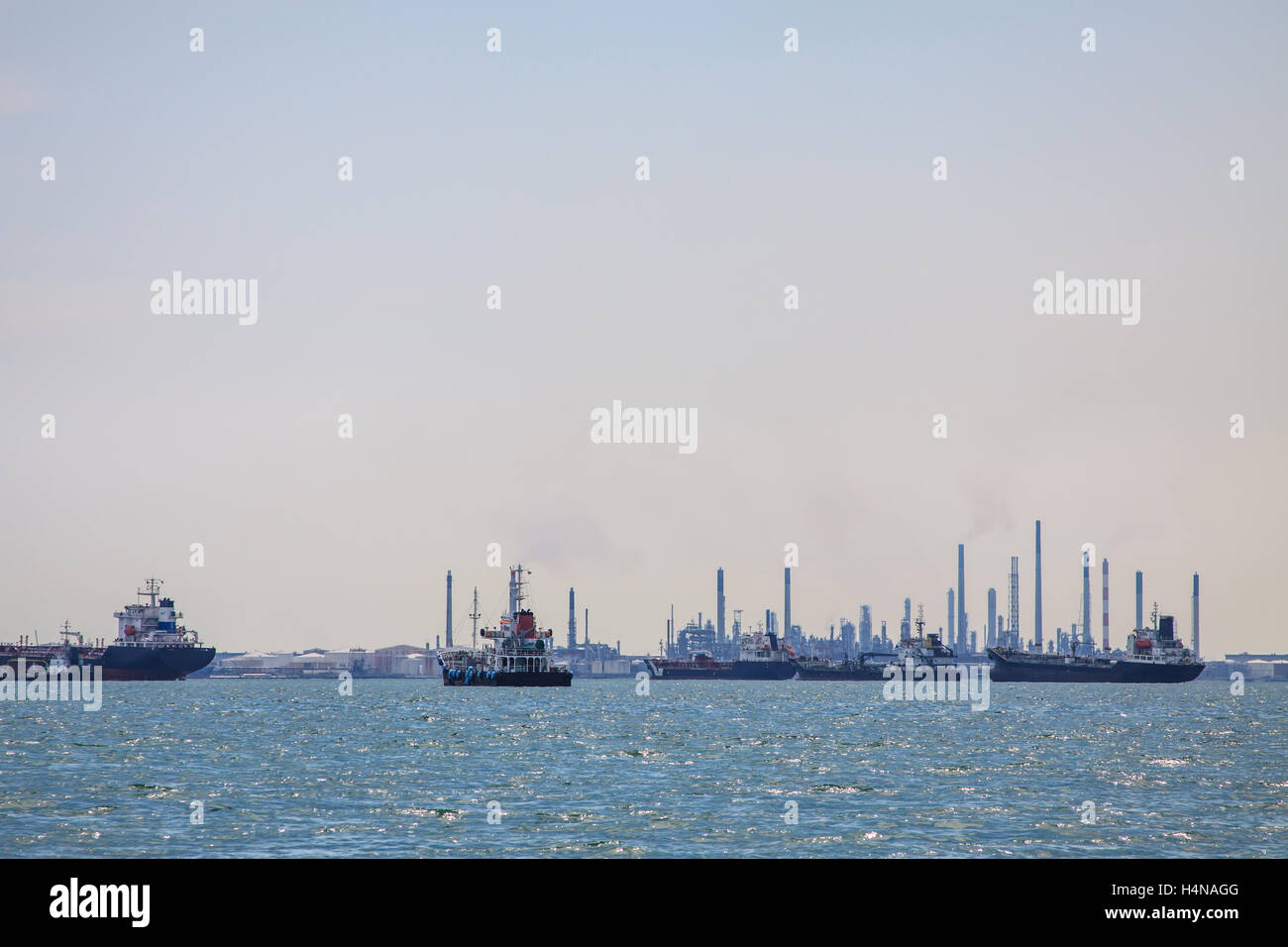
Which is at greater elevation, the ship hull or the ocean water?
the ocean water

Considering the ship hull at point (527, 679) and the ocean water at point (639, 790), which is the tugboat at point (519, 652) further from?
the ocean water at point (639, 790)

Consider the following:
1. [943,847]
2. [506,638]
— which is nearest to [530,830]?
[943,847]

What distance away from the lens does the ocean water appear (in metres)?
30.8

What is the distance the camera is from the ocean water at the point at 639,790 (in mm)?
30766

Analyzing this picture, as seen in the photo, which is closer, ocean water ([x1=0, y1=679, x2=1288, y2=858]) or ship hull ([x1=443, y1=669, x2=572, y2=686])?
ocean water ([x1=0, y1=679, x2=1288, y2=858])

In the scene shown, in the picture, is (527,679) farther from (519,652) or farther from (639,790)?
(639,790)

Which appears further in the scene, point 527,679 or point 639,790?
point 527,679

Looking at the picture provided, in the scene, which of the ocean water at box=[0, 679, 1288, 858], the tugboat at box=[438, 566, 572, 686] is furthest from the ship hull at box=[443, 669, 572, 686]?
the ocean water at box=[0, 679, 1288, 858]

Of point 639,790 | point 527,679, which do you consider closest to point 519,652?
point 527,679

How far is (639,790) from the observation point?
41.5 metres

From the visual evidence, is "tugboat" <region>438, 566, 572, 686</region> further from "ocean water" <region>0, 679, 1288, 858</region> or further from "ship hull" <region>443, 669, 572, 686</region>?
"ocean water" <region>0, 679, 1288, 858</region>

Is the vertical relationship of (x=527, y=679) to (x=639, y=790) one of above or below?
below
